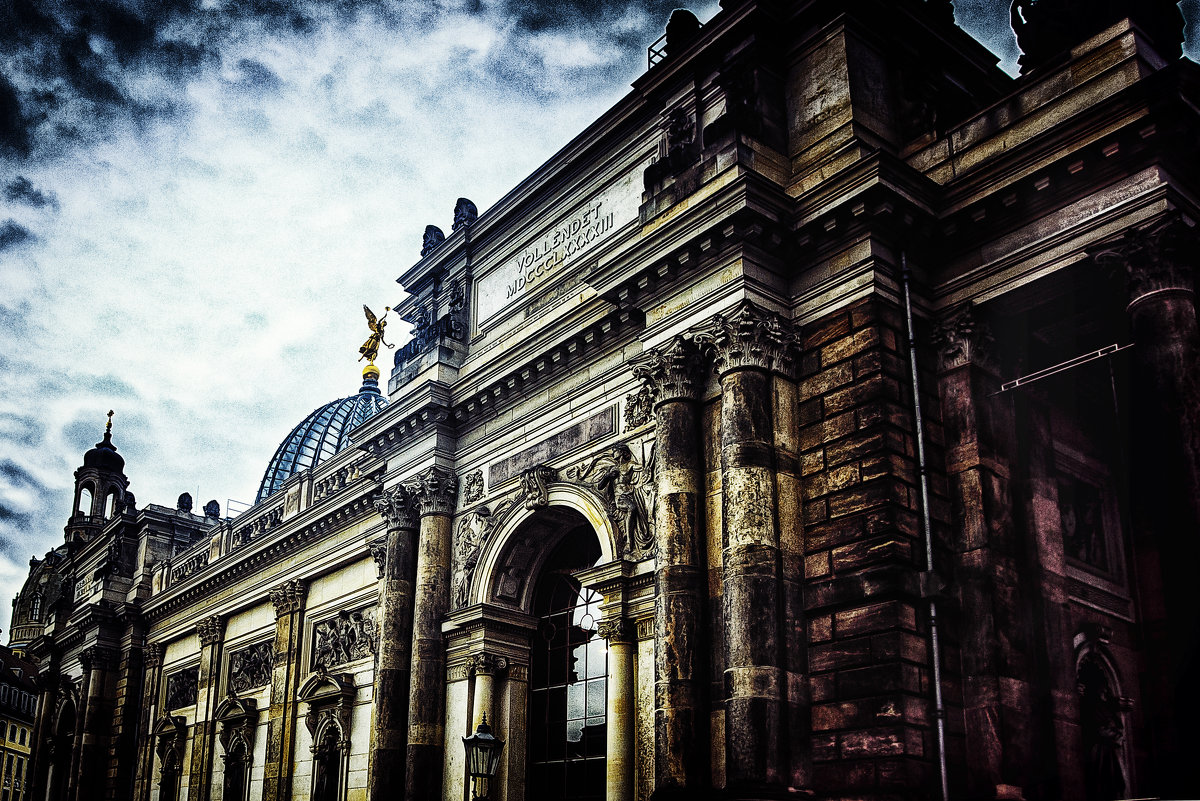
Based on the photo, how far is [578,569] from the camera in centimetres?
2167

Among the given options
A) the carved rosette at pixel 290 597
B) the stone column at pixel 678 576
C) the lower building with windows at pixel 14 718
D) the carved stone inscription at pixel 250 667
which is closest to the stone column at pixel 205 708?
the carved stone inscription at pixel 250 667

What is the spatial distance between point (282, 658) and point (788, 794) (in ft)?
66.1

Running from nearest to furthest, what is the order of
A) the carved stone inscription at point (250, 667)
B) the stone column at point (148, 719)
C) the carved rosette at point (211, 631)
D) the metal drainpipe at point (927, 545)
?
the metal drainpipe at point (927, 545), the carved stone inscription at point (250, 667), the carved rosette at point (211, 631), the stone column at point (148, 719)

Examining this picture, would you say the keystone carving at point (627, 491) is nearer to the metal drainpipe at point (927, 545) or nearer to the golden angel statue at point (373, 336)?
the metal drainpipe at point (927, 545)

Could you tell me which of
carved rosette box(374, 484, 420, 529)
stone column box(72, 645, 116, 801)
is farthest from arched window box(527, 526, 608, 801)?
stone column box(72, 645, 116, 801)

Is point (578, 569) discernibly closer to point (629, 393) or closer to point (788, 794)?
point (629, 393)

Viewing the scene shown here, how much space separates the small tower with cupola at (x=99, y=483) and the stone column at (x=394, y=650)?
37415mm

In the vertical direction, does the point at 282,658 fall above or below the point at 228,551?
below

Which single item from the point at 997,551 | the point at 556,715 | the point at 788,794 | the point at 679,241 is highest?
the point at 679,241

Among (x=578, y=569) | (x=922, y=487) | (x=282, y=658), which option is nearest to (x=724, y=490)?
(x=922, y=487)

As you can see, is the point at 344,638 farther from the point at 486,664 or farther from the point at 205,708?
the point at 205,708

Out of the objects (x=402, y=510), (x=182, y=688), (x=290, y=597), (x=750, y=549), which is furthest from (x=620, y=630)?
(x=182, y=688)

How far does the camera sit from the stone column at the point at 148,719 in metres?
39.0

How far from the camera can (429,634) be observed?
2256 cm
